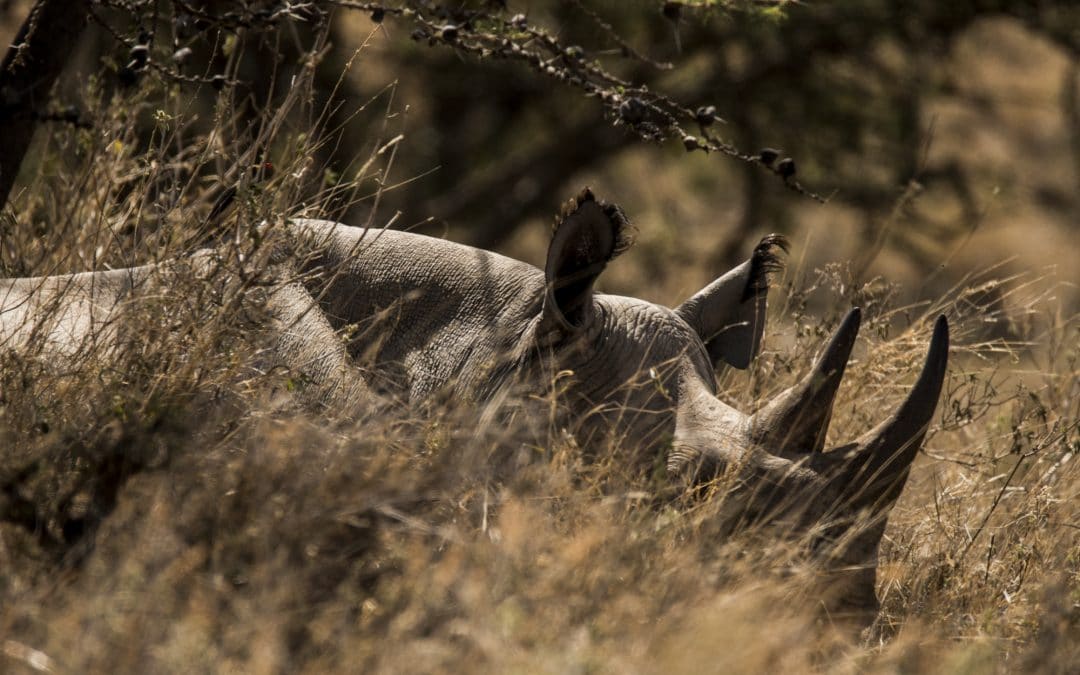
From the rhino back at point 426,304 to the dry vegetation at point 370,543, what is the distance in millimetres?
209

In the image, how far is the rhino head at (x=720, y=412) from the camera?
3.88 metres

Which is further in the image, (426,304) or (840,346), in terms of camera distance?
(426,304)

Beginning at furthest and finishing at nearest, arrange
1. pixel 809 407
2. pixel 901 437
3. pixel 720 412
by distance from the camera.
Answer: pixel 720 412
pixel 809 407
pixel 901 437

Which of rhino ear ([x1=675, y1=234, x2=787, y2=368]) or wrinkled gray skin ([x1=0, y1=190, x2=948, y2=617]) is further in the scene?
rhino ear ([x1=675, y1=234, x2=787, y2=368])

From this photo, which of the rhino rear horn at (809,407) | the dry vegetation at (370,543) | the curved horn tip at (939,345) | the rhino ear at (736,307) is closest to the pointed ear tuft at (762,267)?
the rhino ear at (736,307)

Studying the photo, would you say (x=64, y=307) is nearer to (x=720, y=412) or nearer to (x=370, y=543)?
(x=370, y=543)

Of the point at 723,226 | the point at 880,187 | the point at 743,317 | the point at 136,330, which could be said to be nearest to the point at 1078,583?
the point at 743,317

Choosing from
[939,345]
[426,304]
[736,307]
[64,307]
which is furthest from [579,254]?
[64,307]

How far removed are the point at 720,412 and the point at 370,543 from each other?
1.34m

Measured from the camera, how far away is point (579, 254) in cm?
454

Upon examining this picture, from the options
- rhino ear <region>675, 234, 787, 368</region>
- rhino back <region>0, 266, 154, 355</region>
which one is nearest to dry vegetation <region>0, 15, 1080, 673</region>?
rhino back <region>0, 266, 154, 355</region>

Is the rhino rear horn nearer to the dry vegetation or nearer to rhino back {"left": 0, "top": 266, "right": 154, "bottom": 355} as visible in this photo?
the dry vegetation

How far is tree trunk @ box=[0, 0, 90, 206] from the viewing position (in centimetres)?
461

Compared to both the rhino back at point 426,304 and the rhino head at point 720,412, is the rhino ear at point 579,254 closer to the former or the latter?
the rhino head at point 720,412
